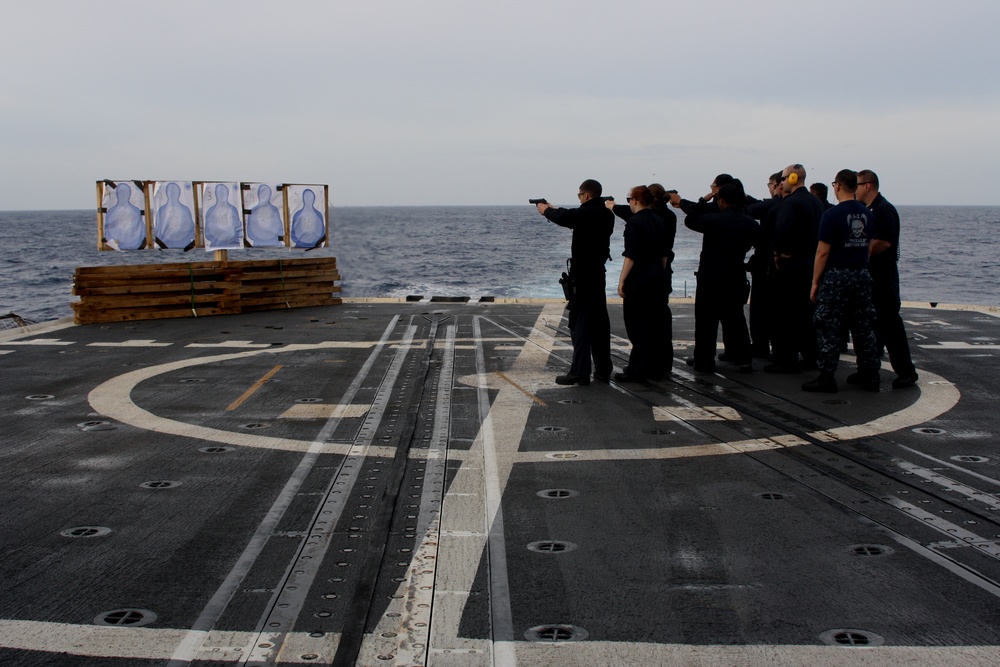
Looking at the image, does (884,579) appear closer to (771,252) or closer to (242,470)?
(242,470)

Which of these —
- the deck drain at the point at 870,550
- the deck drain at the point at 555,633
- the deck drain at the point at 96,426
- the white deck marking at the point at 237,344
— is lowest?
the white deck marking at the point at 237,344

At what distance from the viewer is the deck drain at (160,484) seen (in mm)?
6359

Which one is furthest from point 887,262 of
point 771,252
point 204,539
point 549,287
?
point 549,287

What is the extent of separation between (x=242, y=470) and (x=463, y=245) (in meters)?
80.0

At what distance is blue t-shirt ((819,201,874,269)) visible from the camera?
9289 millimetres

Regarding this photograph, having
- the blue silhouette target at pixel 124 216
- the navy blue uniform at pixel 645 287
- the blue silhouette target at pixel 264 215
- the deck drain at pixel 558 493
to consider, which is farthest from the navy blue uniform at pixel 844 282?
the blue silhouette target at pixel 124 216

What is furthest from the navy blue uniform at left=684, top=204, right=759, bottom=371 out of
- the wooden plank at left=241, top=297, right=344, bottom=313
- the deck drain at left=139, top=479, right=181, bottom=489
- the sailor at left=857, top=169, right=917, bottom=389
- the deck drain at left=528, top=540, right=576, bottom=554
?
the wooden plank at left=241, top=297, right=344, bottom=313

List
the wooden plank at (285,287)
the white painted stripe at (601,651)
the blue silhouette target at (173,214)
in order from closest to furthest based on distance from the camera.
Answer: the white painted stripe at (601,651) → the wooden plank at (285,287) → the blue silhouette target at (173,214)

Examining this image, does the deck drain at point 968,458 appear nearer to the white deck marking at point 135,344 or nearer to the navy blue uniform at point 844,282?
the navy blue uniform at point 844,282

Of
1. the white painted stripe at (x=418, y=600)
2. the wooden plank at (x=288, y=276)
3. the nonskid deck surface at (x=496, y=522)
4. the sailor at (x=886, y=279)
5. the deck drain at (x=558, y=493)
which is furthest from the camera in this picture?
the wooden plank at (x=288, y=276)

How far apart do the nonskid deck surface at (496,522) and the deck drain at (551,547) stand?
35mm

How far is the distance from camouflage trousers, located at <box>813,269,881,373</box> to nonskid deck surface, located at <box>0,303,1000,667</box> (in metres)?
0.51

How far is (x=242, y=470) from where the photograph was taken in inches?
268

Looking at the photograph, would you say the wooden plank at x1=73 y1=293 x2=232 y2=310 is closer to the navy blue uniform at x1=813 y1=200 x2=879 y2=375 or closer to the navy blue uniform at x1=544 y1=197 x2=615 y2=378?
the navy blue uniform at x1=544 y1=197 x2=615 y2=378
